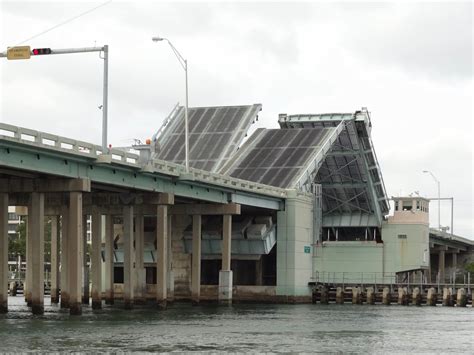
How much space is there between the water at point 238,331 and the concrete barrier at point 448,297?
1348 cm

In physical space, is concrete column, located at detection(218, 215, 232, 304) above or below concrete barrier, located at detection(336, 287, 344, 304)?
above

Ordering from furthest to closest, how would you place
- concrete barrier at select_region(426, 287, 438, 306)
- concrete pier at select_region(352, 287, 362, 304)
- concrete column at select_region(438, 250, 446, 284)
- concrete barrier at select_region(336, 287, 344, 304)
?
concrete column at select_region(438, 250, 446, 284), concrete barrier at select_region(336, 287, 344, 304), concrete pier at select_region(352, 287, 362, 304), concrete barrier at select_region(426, 287, 438, 306)

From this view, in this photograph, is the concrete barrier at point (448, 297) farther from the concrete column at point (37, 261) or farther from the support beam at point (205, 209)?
the concrete column at point (37, 261)

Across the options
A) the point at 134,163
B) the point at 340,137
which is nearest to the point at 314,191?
the point at 340,137

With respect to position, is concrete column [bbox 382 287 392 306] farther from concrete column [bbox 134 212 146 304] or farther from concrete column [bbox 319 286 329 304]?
concrete column [bbox 134 212 146 304]

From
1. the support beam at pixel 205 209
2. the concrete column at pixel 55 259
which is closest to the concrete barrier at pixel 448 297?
the support beam at pixel 205 209

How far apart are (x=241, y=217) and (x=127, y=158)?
31.6 meters

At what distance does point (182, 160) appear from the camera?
114750mm

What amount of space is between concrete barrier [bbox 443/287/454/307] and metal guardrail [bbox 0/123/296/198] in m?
15.4

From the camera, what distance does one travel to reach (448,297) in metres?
103

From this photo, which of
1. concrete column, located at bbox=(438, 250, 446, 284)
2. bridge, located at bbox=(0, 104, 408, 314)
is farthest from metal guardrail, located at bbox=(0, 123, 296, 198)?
concrete column, located at bbox=(438, 250, 446, 284)

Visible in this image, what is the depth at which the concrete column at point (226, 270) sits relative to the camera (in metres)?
96.2

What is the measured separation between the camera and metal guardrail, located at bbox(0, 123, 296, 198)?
66.7 metres

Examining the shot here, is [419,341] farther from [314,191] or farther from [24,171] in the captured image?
[314,191]
